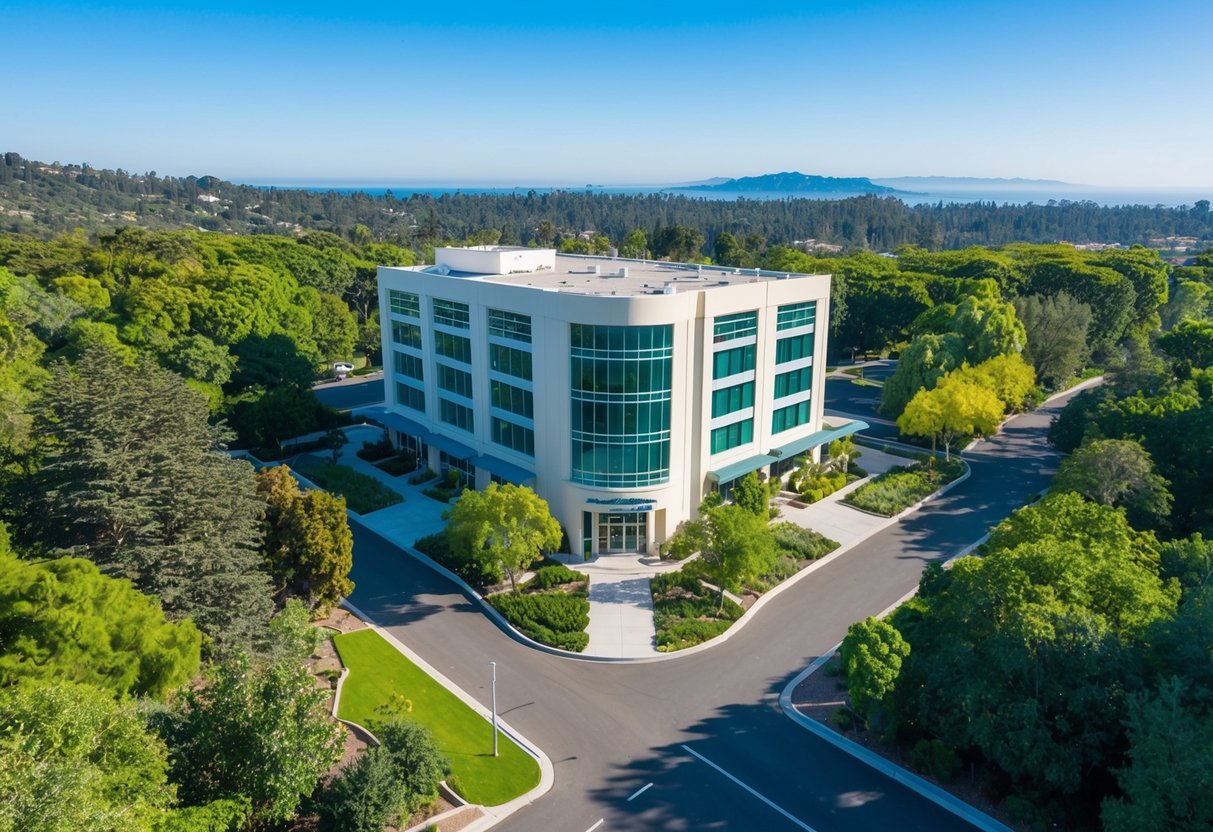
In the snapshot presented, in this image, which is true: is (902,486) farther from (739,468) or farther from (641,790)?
(641,790)

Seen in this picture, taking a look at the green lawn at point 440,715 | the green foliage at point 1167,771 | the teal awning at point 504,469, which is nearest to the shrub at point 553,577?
the teal awning at point 504,469

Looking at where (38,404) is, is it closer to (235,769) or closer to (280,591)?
(280,591)

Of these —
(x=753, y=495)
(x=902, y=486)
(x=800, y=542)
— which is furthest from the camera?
(x=902, y=486)

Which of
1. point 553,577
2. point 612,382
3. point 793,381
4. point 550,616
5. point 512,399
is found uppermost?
point 612,382

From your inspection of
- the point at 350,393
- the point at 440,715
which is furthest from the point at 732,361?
the point at 350,393

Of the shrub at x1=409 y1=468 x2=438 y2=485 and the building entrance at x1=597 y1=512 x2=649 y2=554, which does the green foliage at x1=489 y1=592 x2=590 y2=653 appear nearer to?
the building entrance at x1=597 y1=512 x2=649 y2=554

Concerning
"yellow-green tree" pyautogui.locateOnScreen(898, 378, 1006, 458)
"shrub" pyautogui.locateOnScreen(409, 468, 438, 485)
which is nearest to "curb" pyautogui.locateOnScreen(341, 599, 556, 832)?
"shrub" pyautogui.locateOnScreen(409, 468, 438, 485)

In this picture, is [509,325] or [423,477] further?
[423,477]
